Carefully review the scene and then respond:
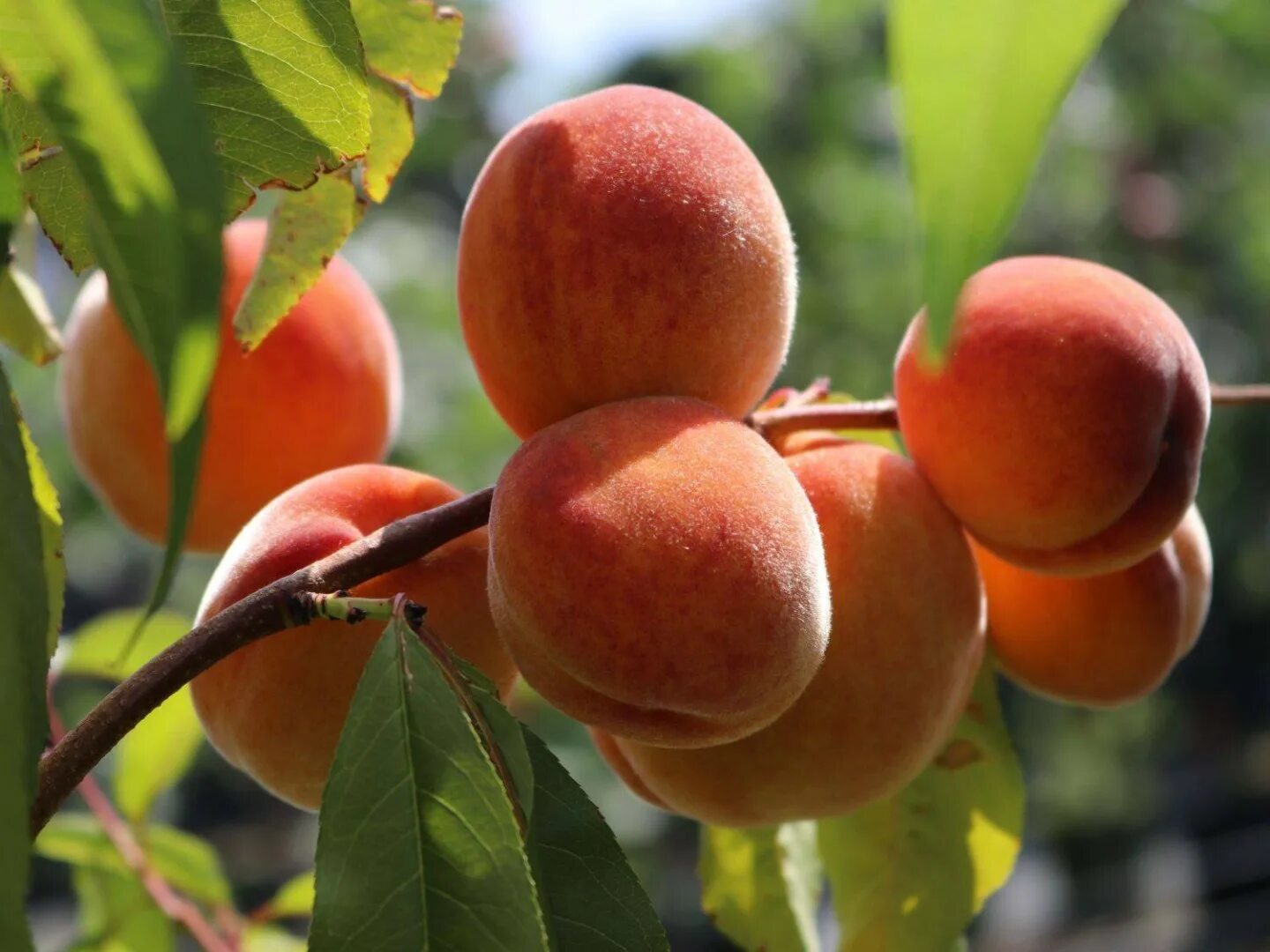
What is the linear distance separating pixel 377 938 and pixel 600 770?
8.17 feet

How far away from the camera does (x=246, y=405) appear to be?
73 centimetres

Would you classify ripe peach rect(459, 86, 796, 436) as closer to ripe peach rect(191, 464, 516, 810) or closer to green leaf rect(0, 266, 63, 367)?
ripe peach rect(191, 464, 516, 810)

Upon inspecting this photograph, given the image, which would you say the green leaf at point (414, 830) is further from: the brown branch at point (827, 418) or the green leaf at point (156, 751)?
the green leaf at point (156, 751)

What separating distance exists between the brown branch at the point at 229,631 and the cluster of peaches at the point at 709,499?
0.08 feet

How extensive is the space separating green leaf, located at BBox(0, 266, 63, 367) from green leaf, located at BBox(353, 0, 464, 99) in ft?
0.77

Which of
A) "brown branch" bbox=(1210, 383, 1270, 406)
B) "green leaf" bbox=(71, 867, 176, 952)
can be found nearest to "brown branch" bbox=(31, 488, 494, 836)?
"brown branch" bbox=(1210, 383, 1270, 406)

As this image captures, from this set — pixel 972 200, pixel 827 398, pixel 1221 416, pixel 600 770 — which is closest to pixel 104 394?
pixel 827 398

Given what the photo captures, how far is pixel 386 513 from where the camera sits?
0.54 metres

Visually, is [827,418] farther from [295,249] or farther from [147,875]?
[147,875]

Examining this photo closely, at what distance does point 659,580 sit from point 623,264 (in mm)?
135

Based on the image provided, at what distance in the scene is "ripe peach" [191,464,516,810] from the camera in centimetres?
52

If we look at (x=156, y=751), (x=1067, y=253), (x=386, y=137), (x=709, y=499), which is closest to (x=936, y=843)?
(x=709, y=499)

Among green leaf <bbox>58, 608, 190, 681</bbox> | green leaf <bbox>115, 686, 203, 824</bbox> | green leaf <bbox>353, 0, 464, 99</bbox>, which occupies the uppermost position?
green leaf <bbox>353, 0, 464, 99</bbox>

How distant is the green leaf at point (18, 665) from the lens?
307 millimetres
